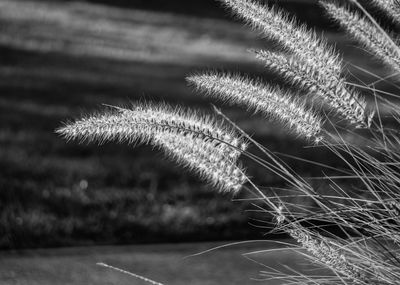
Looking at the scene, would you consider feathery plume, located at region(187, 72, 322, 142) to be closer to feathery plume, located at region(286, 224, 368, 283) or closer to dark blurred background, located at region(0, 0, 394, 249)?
feathery plume, located at region(286, 224, 368, 283)

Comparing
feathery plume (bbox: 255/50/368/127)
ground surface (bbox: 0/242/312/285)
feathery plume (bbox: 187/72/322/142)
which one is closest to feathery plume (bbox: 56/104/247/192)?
feathery plume (bbox: 187/72/322/142)

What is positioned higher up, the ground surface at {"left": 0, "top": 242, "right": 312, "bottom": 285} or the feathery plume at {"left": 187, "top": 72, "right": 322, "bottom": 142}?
the feathery plume at {"left": 187, "top": 72, "right": 322, "bottom": 142}

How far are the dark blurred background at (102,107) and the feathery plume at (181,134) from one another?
1.72 ft

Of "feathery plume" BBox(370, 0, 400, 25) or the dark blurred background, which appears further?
the dark blurred background

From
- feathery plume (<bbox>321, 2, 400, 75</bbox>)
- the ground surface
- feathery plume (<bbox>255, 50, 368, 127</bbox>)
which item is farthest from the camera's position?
the ground surface

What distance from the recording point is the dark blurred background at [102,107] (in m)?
4.47

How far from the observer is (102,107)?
6.32 m

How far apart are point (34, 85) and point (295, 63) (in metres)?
4.93

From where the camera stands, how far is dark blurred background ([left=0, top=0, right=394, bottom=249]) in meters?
4.47

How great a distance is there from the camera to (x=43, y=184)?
4.84 meters

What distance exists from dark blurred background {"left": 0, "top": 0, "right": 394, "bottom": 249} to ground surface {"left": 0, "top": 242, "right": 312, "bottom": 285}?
1.72 feet

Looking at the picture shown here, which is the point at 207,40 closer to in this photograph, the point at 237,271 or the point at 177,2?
the point at 177,2

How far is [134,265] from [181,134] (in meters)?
1.66

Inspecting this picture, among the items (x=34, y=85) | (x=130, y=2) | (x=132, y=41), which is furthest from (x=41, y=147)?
(x=130, y=2)
